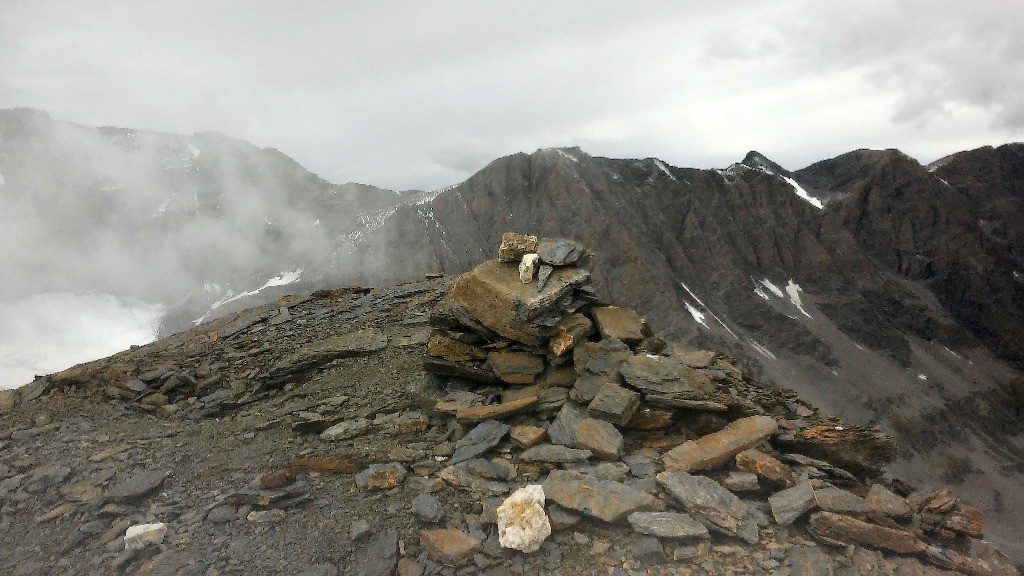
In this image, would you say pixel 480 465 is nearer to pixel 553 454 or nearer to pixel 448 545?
pixel 553 454

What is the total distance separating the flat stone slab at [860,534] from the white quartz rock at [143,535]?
10.9m

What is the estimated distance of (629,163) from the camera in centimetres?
11450

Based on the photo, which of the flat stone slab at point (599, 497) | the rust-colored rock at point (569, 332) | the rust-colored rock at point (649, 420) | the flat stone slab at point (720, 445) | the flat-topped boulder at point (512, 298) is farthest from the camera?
the flat-topped boulder at point (512, 298)

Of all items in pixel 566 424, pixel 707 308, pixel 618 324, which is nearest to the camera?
pixel 566 424

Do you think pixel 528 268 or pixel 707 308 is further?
pixel 707 308

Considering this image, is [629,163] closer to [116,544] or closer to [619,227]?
[619,227]

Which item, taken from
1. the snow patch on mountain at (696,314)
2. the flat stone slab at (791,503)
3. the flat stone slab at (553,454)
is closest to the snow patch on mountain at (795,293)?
the snow patch on mountain at (696,314)

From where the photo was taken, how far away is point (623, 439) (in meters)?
9.27

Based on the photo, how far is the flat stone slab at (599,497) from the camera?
731 centimetres

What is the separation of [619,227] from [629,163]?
25457 mm

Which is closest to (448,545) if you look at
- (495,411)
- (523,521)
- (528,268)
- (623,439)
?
(523,521)

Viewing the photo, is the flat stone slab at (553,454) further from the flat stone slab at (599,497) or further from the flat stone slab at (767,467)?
the flat stone slab at (767,467)

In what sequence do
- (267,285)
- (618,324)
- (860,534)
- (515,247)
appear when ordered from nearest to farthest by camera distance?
(860,534), (618,324), (515,247), (267,285)

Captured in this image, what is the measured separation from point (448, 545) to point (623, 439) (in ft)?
13.2
